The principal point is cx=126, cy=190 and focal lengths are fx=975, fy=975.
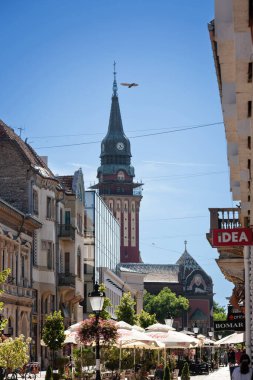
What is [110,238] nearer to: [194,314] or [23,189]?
[23,189]

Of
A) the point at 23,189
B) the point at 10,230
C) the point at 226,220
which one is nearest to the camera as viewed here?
the point at 226,220

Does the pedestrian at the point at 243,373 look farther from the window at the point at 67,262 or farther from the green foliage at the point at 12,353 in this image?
the window at the point at 67,262

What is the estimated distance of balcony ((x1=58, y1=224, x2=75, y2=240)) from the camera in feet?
231

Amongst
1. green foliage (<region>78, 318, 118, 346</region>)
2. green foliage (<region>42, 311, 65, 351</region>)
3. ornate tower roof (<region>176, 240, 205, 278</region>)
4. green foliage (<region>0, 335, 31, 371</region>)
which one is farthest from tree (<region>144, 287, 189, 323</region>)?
green foliage (<region>0, 335, 31, 371</region>)

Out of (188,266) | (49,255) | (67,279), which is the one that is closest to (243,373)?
(49,255)

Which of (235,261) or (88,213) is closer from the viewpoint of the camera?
(235,261)

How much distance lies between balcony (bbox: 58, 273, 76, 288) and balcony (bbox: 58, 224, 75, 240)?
2685 mm

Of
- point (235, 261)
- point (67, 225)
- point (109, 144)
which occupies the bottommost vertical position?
point (235, 261)

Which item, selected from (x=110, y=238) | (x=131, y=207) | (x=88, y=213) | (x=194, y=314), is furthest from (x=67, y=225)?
(x=194, y=314)

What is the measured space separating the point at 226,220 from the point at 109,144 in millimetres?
147851

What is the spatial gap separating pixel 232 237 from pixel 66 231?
2034 inches

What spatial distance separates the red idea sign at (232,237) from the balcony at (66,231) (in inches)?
2013

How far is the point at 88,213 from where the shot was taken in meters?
90.7

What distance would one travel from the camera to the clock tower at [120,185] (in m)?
174
